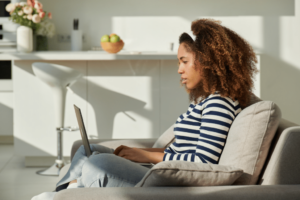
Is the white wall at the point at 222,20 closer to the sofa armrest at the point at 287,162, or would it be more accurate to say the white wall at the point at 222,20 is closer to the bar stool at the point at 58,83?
the bar stool at the point at 58,83

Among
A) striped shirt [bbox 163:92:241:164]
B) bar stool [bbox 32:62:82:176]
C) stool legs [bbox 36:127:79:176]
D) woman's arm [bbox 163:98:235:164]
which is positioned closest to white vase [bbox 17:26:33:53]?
bar stool [bbox 32:62:82:176]

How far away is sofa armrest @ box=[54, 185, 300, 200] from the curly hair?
0.42m

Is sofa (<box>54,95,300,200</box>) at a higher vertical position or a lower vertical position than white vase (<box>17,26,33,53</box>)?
lower

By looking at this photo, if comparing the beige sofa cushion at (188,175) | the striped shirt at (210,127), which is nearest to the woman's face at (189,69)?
the striped shirt at (210,127)

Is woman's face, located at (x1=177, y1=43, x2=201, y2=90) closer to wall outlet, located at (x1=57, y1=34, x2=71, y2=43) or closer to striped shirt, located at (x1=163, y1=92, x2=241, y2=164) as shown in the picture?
striped shirt, located at (x1=163, y1=92, x2=241, y2=164)

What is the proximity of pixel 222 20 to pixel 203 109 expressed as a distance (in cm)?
313

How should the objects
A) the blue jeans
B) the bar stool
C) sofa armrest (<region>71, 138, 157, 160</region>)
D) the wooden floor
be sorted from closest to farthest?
the blue jeans → sofa armrest (<region>71, 138, 157, 160</region>) → the wooden floor → the bar stool

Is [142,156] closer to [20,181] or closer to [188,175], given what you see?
[188,175]

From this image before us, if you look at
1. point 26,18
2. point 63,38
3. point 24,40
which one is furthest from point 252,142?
point 63,38

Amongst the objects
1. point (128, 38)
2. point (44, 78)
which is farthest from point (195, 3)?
A: point (44, 78)

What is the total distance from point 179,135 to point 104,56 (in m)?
1.95

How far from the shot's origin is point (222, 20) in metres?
4.52

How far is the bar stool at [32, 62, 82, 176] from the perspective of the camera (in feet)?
10.6

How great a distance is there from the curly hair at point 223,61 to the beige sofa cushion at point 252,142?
16 centimetres
